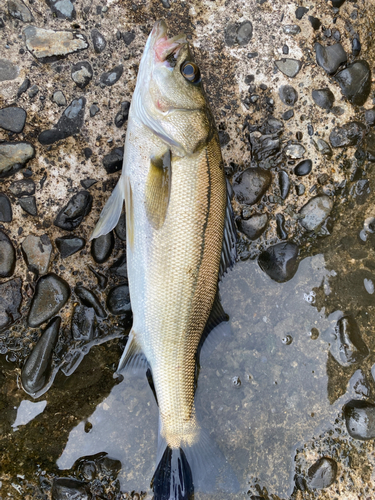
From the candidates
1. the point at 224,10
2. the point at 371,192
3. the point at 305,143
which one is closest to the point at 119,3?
the point at 224,10

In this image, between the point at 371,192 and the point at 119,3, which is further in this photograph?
the point at 371,192

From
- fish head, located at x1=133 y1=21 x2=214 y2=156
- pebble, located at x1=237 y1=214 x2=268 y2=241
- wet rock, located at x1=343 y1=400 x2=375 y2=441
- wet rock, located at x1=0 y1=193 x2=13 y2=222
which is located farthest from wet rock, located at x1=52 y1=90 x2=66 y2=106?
wet rock, located at x1=343 y1=400 x2=375 y2=441

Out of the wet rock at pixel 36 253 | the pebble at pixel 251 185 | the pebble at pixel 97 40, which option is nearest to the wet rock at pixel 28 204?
the wet rock at pixel 36 253

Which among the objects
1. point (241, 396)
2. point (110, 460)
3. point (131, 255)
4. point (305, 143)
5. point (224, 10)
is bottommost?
point (110, 460)

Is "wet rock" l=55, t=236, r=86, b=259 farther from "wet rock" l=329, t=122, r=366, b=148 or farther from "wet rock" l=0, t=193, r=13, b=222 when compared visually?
"wet rock" l=329, t=122, r=366, b=148

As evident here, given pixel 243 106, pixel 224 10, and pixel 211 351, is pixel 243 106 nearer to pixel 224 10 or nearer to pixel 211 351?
pixel 224 10

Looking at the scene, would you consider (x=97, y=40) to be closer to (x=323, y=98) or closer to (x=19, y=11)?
(x=19, y=11)

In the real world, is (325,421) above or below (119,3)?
below
